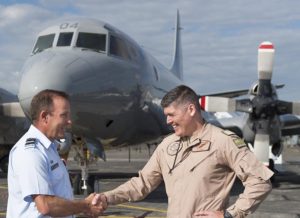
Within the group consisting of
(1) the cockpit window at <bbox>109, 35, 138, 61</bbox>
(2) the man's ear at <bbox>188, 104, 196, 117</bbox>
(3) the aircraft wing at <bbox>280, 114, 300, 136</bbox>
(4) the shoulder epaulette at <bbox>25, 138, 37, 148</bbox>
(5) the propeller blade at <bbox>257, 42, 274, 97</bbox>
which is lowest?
Answer: (3) the aircraft wing at <bbox>280, 114, 300, 136</bbox>

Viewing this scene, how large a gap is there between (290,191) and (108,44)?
6560mm

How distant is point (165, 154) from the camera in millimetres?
3986

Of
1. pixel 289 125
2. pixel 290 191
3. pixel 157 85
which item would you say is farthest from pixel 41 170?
pixel 289 125

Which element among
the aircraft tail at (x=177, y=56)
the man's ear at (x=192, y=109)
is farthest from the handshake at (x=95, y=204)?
the aircraft tail at (x=177, y=56)

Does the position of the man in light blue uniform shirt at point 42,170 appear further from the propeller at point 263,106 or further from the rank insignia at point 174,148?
the propeller at point 263,106

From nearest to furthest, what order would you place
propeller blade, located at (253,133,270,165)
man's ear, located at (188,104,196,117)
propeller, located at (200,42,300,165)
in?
man's ear, located at (188,104,196,117), propeller blade, located at (253,133,270,165), propeller, located at (200,42,300,165)

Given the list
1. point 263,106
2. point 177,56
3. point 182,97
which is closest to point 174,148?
point 182,97

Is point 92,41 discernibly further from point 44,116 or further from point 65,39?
point 44,116

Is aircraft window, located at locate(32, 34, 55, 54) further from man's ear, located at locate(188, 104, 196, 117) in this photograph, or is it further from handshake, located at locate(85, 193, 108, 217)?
man's ear, located at locate(188, 104, 196, 117)

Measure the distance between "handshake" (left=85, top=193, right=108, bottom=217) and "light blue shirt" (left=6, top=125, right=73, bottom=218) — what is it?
267 millimetres

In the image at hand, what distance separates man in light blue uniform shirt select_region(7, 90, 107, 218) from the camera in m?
3.33

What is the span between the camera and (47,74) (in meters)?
10.4

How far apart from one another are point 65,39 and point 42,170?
9.34 m

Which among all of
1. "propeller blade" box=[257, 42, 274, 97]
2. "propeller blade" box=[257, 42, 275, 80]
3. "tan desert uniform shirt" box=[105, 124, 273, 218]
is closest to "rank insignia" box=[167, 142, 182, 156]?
"tan desert uniform shirt" box=[105, 124, 273, 218]
